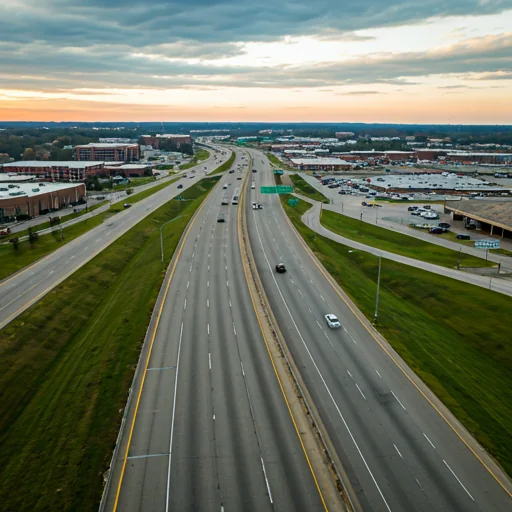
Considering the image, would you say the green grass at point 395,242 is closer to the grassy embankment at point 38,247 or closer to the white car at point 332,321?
the white car at point 332,321

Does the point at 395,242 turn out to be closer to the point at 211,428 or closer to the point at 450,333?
the point at 450,333

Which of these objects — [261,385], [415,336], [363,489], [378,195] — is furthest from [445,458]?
[378,195]

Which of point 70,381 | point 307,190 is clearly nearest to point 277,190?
point 307,190

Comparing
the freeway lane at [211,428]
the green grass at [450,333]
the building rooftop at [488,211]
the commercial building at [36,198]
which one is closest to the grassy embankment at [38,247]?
the commercial building at [36,198]

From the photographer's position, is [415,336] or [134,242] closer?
[415,336]

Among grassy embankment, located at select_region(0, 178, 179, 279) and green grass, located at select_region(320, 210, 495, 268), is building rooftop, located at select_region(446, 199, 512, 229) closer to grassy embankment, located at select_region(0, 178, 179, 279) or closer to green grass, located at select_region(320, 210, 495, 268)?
green grass, located at select_region(320, 210, 495, 268)

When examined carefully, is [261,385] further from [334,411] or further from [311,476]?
[311,476]

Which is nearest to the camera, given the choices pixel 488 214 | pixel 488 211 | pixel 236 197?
pixel 488 214
